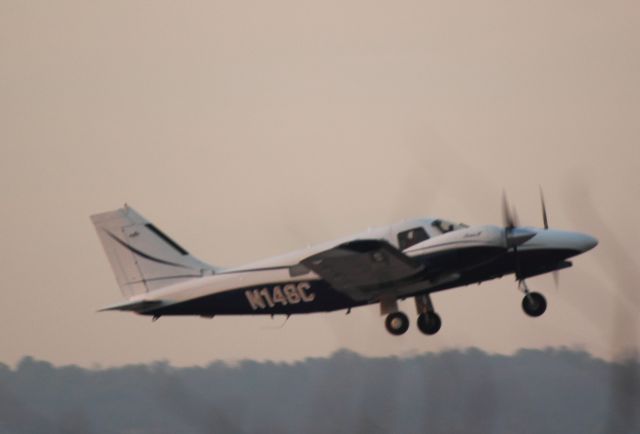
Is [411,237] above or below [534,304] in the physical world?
above

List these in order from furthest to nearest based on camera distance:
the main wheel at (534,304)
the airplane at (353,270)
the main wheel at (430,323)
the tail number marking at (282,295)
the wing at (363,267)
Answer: the main wheel at (430,323), the tail number marking at (282,295), the main wheel at (534,304), the airplane at (353,270), the wing at (363,267)

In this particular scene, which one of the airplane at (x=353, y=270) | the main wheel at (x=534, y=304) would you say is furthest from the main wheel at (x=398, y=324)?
the main wheel at (x=534, y=304)

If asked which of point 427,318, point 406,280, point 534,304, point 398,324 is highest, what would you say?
point 406,280

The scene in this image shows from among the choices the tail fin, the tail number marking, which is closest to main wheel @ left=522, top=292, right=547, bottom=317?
the tail number marking

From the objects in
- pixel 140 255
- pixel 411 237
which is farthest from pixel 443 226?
pixel 140 255

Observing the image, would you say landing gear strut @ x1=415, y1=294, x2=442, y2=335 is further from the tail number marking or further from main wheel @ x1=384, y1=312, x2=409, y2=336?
the tail number marking

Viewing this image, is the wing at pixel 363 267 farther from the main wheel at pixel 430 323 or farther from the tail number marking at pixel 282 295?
the main wheel at pixel 430 323

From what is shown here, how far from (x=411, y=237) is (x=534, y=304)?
415cm

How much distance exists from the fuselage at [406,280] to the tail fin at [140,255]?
0.88 meters

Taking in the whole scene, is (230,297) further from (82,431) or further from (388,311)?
(82,431)

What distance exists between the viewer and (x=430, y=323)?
4766cm

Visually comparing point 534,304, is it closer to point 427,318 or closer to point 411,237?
point 427,318

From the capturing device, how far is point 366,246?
44812mm

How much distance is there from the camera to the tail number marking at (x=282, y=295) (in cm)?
4753
